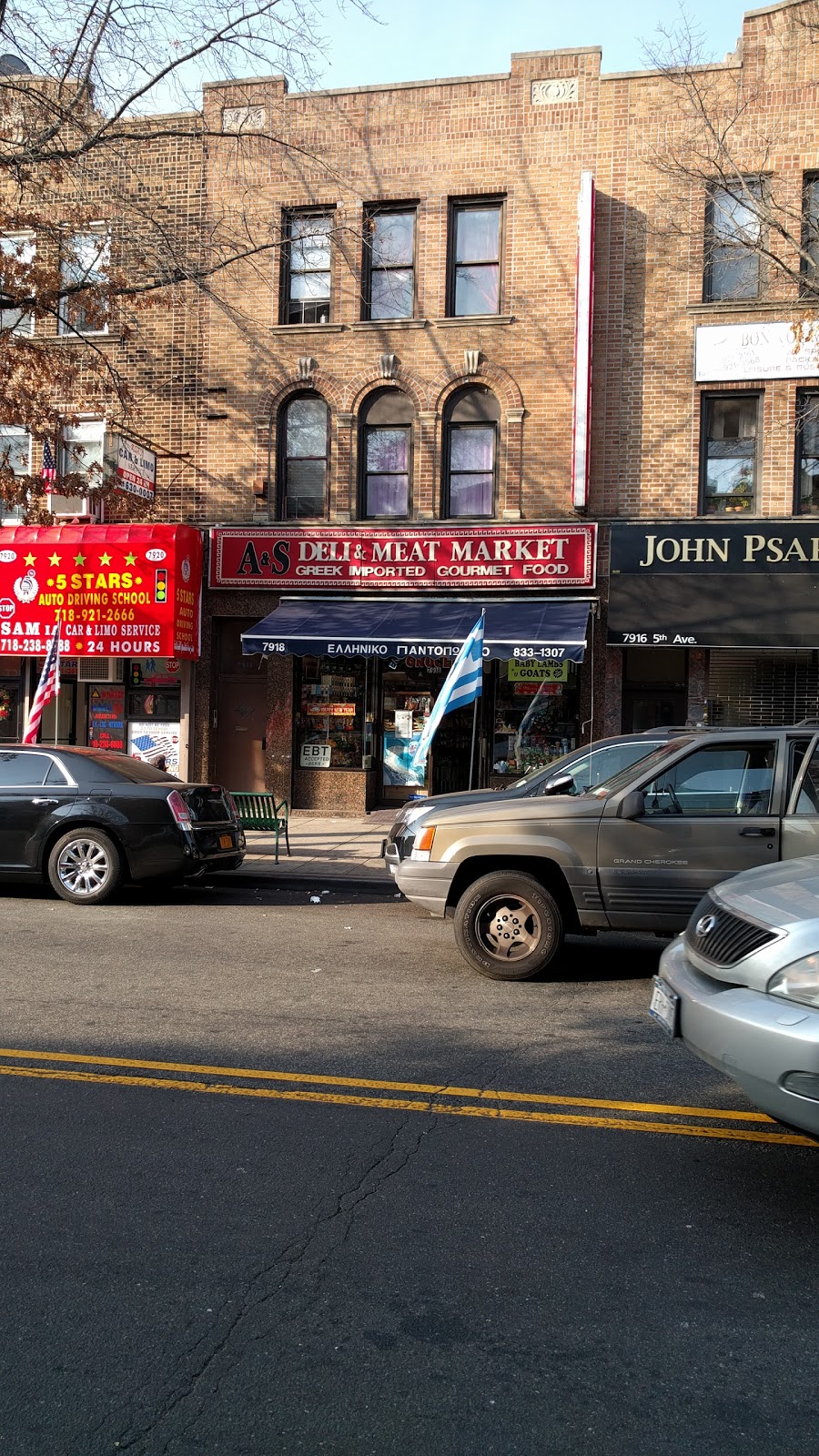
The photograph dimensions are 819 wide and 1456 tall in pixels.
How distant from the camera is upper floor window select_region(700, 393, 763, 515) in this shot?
15.9 meters

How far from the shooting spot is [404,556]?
16.6 m

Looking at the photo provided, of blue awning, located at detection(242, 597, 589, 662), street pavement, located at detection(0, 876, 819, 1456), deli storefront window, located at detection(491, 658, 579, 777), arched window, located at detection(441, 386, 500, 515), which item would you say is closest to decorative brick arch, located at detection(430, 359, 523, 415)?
arched window, located at detection(441, 386, 500, 515)

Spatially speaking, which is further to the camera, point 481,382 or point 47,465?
point 47,465

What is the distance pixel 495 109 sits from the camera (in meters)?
16.5

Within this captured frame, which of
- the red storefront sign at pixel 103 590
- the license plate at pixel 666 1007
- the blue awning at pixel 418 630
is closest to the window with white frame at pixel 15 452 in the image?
the red storefront sign at pixel 103 590

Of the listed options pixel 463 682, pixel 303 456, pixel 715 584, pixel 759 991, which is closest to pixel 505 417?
pixel 303 456

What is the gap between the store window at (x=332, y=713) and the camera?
17.1 m

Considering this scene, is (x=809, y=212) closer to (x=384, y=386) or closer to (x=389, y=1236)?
(x=384, y=386)

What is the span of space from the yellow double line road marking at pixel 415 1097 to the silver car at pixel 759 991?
629 mm

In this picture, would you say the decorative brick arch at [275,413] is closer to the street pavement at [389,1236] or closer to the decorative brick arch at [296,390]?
the decorative brick arch at [296,390]

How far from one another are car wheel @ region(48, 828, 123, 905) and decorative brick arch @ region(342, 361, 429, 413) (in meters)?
9.35

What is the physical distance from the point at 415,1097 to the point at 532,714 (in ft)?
39.4

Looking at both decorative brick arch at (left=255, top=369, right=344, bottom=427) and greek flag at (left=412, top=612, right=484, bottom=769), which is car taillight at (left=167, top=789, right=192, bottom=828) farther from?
decorative brick arch at (left=255, top=369, right=344, bottom=427)

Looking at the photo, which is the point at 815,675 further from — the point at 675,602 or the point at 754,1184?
the point at 754,1184
